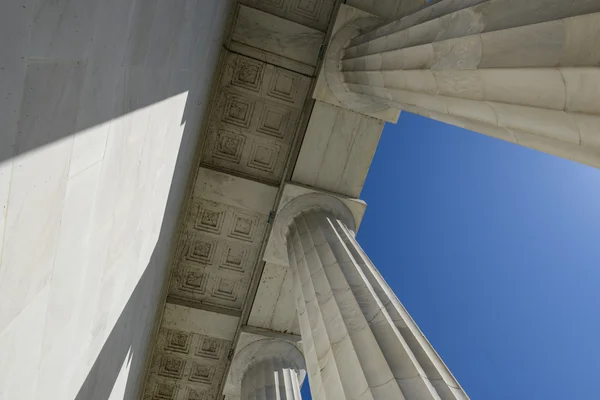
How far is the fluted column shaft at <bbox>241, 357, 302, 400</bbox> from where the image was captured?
40.1 feet

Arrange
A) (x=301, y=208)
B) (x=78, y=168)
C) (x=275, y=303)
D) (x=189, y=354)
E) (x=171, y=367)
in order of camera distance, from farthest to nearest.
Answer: (x=171, y=367) → (x=189, y=354) → (x=275, y=303) → (x=301, y=208) → (x=78, y=168)

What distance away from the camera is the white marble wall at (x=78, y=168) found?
8.74ft

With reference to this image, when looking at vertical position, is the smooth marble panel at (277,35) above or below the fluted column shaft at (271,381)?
above

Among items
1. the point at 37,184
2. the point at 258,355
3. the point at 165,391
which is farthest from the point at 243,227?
the point at 37,184

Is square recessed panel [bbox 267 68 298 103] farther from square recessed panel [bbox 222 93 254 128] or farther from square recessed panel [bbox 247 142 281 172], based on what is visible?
square recessed panel [bbox 247 142 281 172]

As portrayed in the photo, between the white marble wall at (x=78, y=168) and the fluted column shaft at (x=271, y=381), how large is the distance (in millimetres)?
5581

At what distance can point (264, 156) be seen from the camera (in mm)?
13961

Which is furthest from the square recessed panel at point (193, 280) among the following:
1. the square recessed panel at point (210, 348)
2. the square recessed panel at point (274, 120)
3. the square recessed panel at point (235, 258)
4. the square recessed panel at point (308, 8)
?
the square recessed panel at point (308, 8)

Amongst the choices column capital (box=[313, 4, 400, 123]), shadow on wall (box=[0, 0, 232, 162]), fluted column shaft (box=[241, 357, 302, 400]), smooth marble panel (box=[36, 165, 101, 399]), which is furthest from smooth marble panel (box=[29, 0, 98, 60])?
fluted column shaft (box=[241, 357, 302, 400])

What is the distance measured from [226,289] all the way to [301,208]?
4059 millimetres

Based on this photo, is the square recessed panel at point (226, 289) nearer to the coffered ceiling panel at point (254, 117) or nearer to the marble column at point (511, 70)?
the coffered ceiling panel at point (254, 117)

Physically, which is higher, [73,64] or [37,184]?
[73,64]

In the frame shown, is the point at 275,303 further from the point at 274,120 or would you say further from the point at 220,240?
the point at 274,120

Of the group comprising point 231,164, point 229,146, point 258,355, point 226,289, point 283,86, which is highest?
point 283,86
